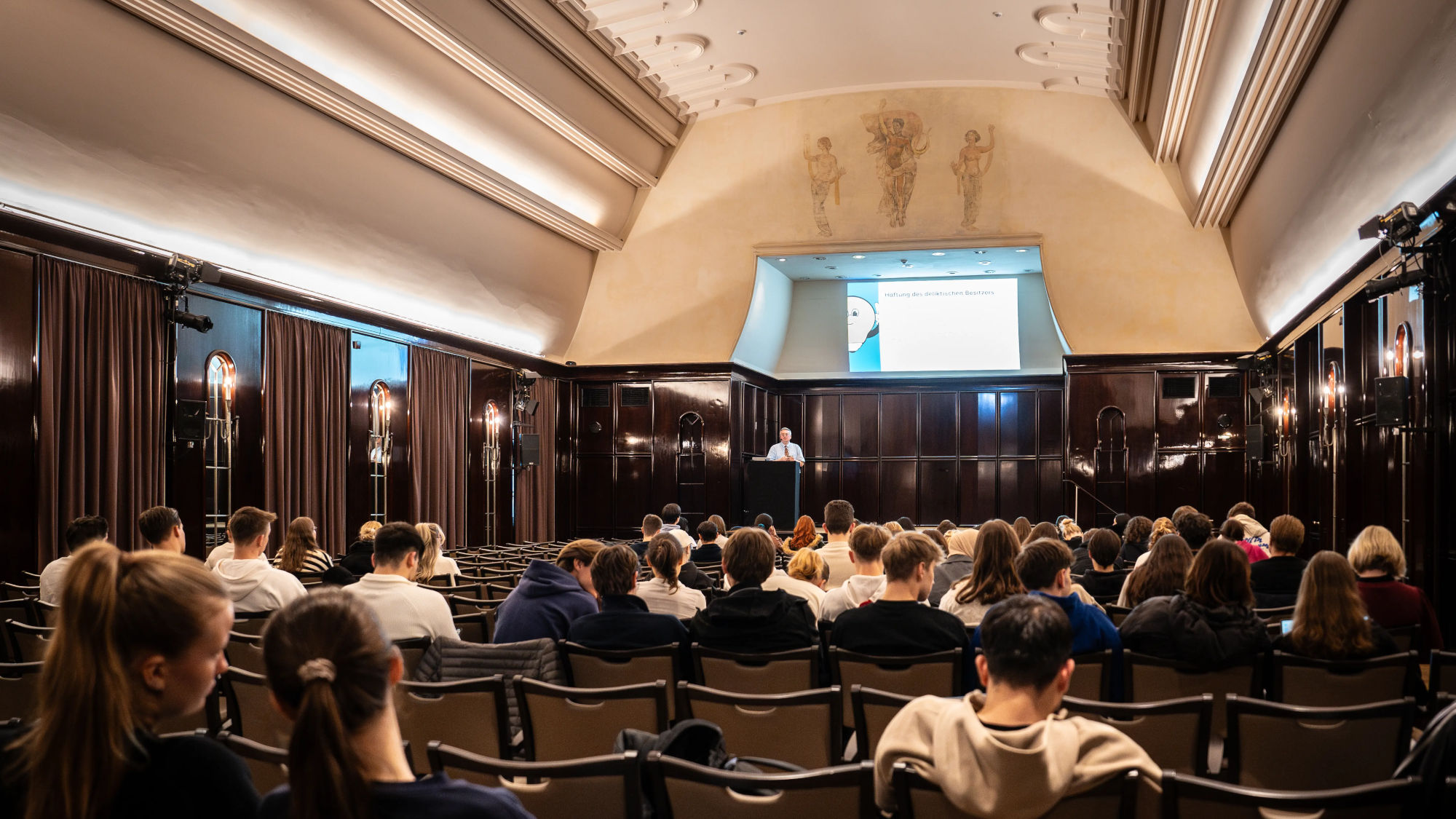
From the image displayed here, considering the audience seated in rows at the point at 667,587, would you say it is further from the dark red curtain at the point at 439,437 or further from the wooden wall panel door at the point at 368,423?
the dark red curtain at the point at 439,437

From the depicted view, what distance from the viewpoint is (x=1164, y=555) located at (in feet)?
17.0

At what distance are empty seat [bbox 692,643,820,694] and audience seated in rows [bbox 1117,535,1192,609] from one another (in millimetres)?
1895

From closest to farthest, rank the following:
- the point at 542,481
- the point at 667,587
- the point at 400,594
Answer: the point at 400,594
the point at 667,587
the point at 542,481

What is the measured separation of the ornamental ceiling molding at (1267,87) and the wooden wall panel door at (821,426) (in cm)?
837

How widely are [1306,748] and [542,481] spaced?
1462cm

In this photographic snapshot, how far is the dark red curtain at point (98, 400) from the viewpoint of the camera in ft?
27.5

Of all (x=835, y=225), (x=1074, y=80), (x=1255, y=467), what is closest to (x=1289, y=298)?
(x=1255, y=467)

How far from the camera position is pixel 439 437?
46.3 feet

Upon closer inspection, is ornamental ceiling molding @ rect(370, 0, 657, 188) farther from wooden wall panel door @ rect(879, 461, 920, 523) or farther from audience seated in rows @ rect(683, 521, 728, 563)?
wooden wall panel door @ rect(879, 461, 920, 523)

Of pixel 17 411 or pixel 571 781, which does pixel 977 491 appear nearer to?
pixel 17 411

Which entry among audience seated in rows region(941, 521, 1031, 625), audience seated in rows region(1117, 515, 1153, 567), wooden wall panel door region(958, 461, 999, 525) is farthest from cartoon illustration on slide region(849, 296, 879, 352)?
audience seated in rows region(941, 521, 1031, 625)

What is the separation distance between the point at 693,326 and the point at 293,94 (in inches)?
314

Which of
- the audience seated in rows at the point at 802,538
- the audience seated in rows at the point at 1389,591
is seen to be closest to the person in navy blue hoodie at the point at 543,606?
the audience seated in rows at the point at 1389,591

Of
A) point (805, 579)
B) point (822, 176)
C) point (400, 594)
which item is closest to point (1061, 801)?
point (400, 594)
